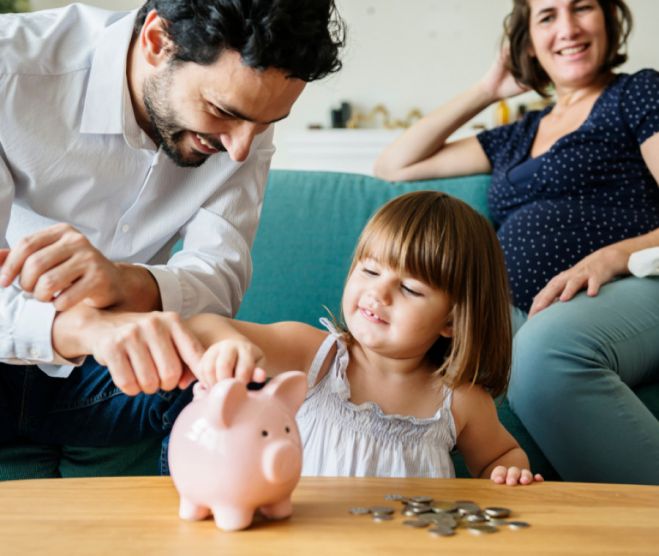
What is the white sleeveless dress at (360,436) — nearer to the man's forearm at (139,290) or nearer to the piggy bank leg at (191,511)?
the man's forearm at (139,290)

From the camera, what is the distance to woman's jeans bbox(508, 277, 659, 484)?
157cm

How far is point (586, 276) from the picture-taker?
181cm

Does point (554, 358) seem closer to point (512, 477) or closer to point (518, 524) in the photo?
point (512, 477)

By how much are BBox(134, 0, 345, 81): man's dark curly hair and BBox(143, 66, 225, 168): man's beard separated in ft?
0.24

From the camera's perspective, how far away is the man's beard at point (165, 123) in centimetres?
140

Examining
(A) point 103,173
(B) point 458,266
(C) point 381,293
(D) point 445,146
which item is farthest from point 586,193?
(A) point 103,173

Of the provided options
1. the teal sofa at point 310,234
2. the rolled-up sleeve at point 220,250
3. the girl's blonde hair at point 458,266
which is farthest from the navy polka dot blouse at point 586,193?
the rolled-up sleeve at point 220,250

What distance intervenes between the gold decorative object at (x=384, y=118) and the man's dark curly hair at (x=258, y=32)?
342 centimetres

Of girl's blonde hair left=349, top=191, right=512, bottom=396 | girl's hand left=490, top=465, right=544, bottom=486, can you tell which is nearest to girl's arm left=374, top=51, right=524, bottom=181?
girl's blonde hair left=349, top=191, right=512, bottom=396

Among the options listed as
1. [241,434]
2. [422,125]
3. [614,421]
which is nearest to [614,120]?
[422,125]

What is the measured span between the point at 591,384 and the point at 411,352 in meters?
0.43

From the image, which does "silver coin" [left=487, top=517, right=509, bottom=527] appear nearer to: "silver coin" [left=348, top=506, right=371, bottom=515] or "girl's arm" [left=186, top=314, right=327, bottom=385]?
"silver coin" [left=348, top=506, right=371, bottom=515]

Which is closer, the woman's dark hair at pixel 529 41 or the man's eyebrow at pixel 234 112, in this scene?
the man's eyebrow at pixel 234 112

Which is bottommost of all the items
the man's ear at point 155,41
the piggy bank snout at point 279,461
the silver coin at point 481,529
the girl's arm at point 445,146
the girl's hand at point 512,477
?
the girl's hand at point 512,477
